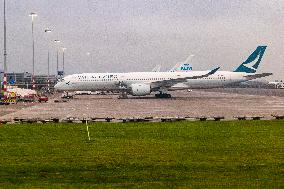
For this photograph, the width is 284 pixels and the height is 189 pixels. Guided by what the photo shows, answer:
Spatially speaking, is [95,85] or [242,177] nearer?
[242,177]

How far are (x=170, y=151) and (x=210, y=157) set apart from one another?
6.28ft

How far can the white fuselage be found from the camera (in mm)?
77625

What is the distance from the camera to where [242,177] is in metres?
13.0

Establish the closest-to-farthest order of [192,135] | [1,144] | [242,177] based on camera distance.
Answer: [242,177] → [1,144] → [192,135]

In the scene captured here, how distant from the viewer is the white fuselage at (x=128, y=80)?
7762 cm

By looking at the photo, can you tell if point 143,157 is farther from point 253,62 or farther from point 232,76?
point 253,62

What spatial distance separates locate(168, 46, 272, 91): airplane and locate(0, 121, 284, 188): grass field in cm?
5242

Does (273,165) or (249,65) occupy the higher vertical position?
(249,65)

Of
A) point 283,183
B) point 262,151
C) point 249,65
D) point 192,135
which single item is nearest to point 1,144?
point 192,135

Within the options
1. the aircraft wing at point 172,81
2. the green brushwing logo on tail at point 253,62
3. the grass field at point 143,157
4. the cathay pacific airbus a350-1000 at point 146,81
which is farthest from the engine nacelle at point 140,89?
the grass field at point 143,157

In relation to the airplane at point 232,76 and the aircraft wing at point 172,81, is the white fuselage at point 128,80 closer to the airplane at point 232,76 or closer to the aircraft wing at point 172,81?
the airplane at point 232,76

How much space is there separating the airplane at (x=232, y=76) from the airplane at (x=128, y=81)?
1111 mm

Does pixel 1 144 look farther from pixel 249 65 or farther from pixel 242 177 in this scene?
pixel 249 65

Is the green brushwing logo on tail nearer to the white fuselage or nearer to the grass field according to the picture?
the white fuselage
